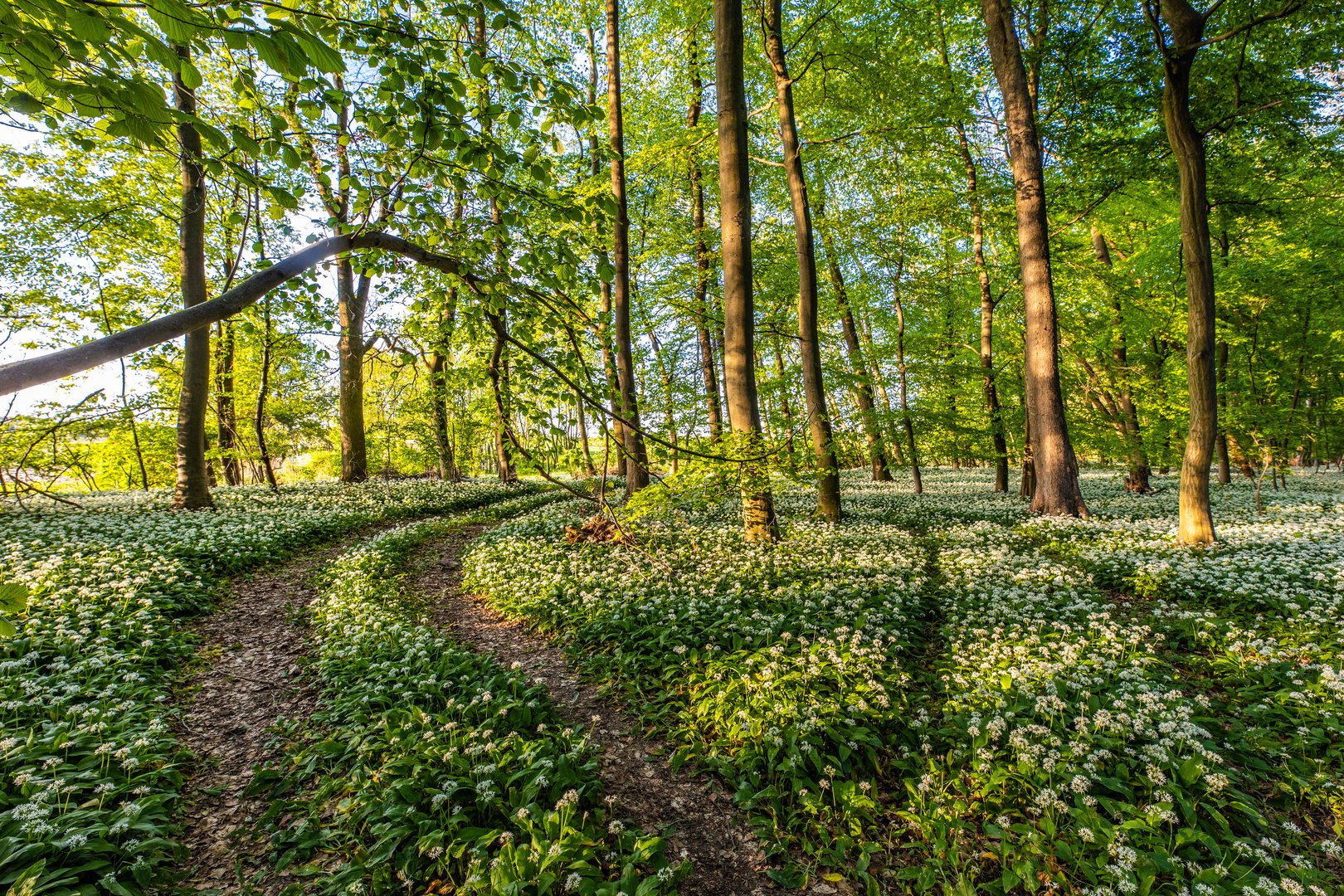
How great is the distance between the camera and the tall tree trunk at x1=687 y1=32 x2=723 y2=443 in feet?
50.1

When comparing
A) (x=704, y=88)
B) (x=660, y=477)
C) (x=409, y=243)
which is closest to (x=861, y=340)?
(x=704, y=88)

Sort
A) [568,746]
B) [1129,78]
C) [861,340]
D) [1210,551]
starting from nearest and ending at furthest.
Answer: [568,746] < [1210,551] < [1129,78] < [861,340]

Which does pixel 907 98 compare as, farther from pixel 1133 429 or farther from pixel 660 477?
pixel 1133 429

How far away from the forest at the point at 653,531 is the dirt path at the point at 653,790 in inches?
1.5

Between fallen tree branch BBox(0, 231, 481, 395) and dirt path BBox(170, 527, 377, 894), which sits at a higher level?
fallen tree branch BBox(0, 231, 481, 395)

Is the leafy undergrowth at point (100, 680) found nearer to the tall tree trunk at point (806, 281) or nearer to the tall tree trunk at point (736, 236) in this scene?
the tall tree trunk at point (736, 236)

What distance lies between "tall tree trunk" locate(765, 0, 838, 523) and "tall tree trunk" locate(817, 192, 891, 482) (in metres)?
1.08

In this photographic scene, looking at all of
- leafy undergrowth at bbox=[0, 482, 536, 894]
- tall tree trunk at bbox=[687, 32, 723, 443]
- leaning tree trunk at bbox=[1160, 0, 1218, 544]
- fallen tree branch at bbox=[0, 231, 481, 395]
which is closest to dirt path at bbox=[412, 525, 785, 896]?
leafy undergrowth at bbox=[0, 482, 536, 894]

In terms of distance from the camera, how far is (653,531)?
11.2 metres

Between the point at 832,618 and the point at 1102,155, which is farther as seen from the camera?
the point at 1102,155

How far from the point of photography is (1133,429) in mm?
16828

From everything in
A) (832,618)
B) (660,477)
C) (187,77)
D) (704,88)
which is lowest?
(832,618)

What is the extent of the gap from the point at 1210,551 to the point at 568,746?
33.3 ft

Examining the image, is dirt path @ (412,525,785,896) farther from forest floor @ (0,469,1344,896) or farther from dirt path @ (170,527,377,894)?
dirt path @ (170,527,377,894)
